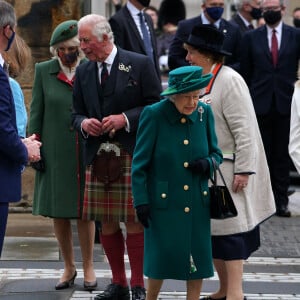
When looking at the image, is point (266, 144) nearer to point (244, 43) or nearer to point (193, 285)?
point (244, 43)

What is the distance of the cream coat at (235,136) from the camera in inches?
294

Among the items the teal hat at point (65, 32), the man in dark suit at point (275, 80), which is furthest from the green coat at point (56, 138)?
the man in dark suit at point (275, 80)

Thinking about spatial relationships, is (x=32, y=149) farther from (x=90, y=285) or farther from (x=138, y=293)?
(x=90, y=285)

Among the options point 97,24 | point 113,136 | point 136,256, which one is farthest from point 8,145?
point 136,256

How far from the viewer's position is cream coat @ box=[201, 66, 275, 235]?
747 centimetres

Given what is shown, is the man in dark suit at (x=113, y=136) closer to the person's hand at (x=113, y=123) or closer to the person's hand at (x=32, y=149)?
the person's hand at (x=113, y=123)

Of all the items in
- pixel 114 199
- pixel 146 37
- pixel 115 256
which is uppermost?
pixel 146 37

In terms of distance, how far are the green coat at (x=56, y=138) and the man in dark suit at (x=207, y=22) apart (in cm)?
327

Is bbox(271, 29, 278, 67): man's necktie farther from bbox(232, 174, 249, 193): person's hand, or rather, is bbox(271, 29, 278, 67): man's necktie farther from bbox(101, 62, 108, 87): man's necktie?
bbox(232, 174, 249, 193): person's hand

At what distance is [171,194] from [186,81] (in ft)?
2.19

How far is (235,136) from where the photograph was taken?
7.50 metres

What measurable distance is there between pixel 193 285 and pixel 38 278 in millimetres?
2091

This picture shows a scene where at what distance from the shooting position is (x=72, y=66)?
8.58 m

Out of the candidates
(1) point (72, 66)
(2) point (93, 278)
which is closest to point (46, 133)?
(1) point (72, 66)
